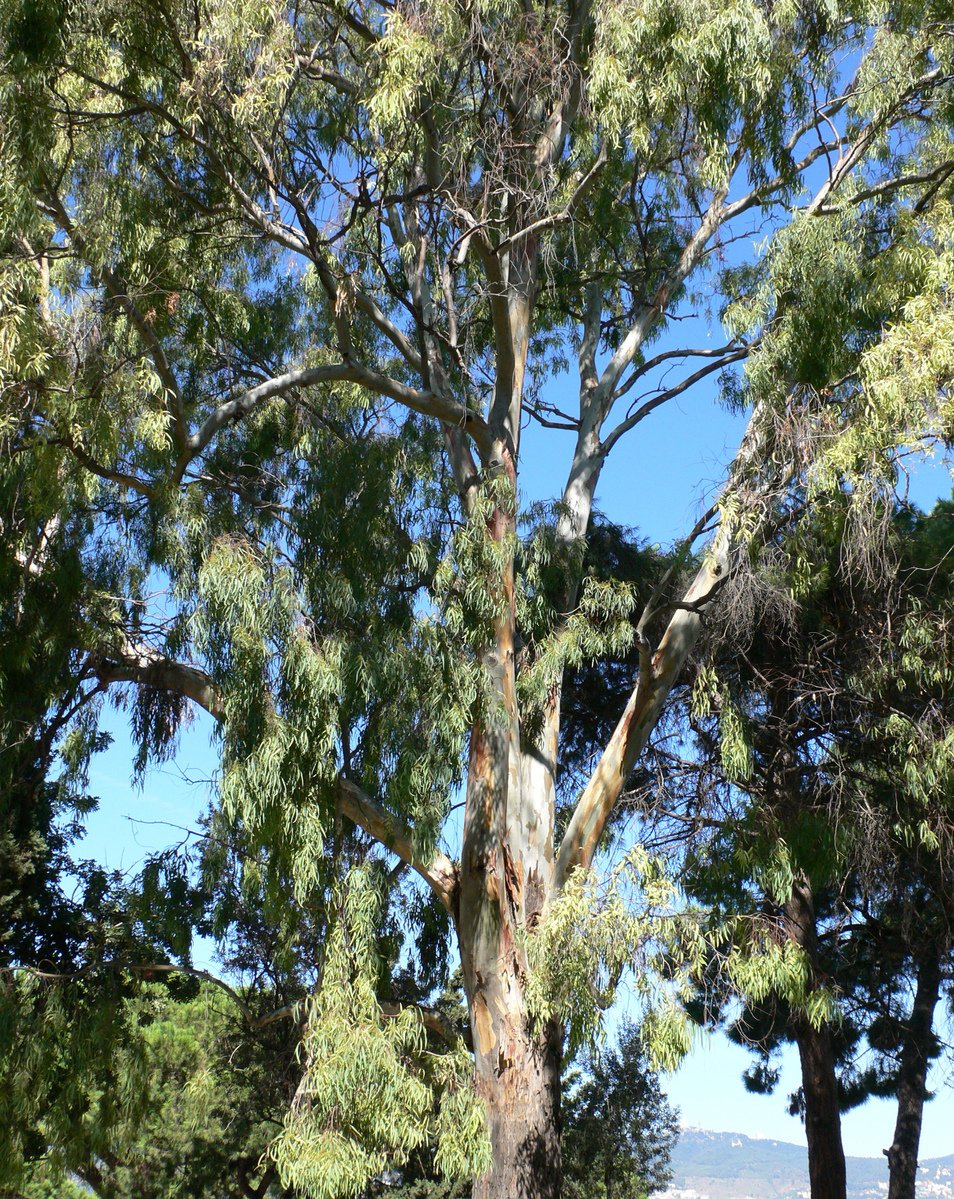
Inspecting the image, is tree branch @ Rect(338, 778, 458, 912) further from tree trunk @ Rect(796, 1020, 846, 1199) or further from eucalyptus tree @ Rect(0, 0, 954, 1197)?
tree trunk @ Rect(796, 1020, 846, 1199)

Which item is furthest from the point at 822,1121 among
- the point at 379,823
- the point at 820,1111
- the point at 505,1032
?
the point at 379,823

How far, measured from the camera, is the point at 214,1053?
34.4 ft

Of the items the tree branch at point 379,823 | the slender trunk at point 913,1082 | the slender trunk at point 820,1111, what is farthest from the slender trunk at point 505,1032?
the slender trunk at point 913,1082

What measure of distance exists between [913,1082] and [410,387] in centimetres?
673

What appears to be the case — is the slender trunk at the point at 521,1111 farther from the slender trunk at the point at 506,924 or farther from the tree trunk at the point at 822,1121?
the tree trunk at the point at 822,1121

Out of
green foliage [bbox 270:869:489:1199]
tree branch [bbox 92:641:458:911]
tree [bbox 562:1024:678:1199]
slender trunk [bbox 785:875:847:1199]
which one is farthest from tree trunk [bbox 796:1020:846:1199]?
green foliage [bbox 270:869:489:1199]

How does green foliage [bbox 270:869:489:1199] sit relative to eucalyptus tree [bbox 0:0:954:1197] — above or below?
below

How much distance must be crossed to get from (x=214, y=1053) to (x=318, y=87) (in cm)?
767

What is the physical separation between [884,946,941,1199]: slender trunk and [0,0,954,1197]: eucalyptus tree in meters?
3.98

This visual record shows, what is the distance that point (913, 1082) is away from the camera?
9.50 m

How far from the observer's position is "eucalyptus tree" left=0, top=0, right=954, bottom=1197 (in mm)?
5387

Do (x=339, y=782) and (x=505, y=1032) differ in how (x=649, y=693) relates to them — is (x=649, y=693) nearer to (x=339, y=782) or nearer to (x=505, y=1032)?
(x=339, y=782)

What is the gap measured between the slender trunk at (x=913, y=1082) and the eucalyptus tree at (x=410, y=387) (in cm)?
398

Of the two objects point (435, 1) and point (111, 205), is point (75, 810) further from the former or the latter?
point (435, 1)
